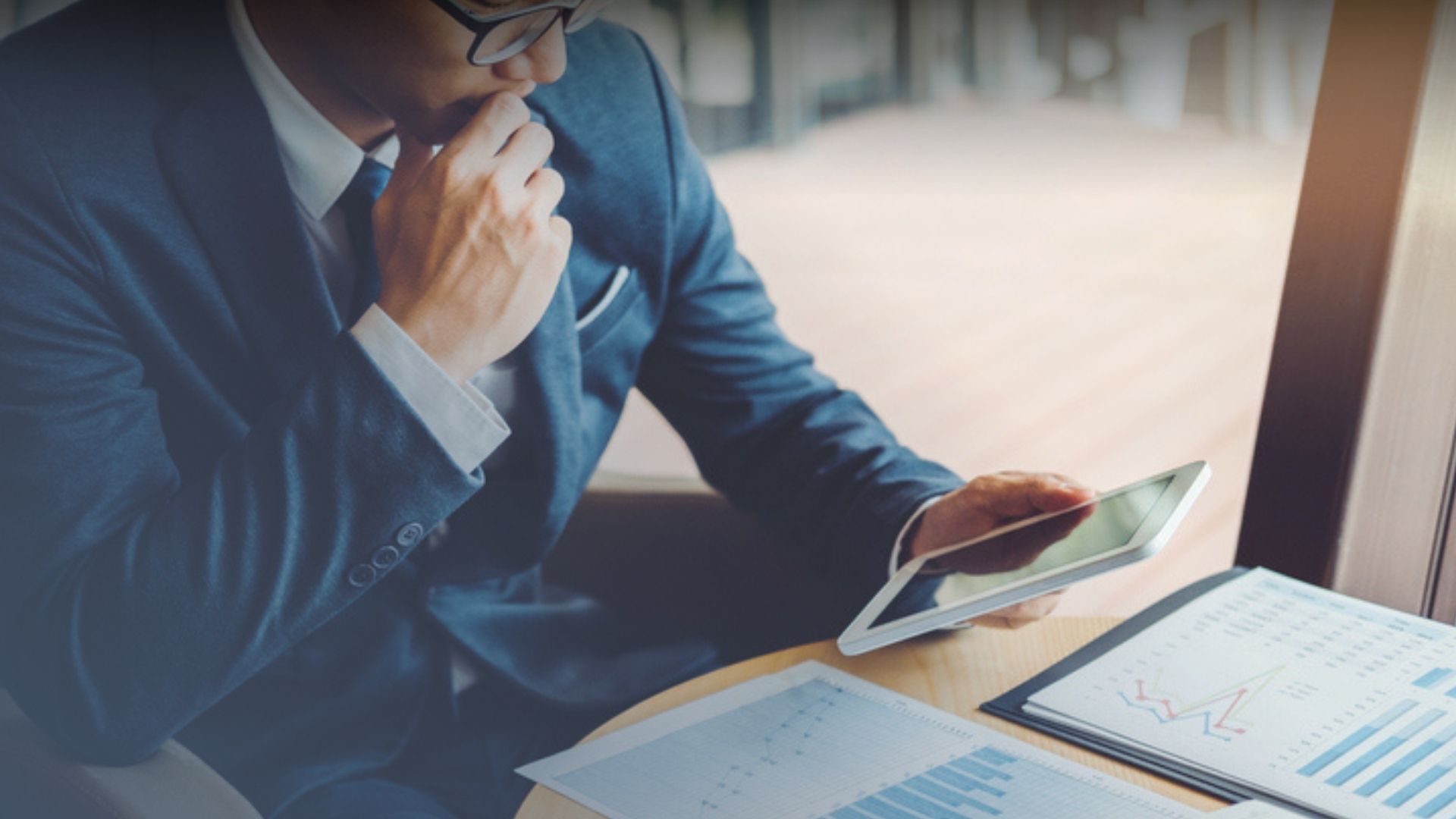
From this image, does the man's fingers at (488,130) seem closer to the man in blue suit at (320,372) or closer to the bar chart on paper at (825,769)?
the man in blue suit at (320,372)

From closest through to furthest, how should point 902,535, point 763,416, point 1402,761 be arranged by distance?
point 1402,761 < point 902,535 < point 763,416

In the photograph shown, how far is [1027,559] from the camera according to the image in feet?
3.21

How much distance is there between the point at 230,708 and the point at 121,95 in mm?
430

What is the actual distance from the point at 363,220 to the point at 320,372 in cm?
13

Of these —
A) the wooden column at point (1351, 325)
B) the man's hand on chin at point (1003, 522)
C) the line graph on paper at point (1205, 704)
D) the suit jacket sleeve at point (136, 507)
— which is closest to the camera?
the suit jacket sleeve at point (136, 507)

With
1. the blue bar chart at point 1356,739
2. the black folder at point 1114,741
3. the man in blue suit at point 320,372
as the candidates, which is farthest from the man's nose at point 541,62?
the blue bar chart at point 1356,739

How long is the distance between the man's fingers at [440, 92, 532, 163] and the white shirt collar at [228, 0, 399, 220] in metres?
0.05

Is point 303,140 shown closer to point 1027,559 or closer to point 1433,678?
point 1027,559

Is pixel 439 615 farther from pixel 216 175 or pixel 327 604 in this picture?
pixel 216 175

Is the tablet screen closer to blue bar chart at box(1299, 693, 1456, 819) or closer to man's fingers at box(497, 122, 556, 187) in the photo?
blue bar chart at box(1299, 693, 1456, 819)

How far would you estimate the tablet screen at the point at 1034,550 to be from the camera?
0.88 m

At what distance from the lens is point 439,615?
3.37 feet

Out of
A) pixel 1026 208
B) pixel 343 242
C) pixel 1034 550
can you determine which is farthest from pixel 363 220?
pixel 1026 208

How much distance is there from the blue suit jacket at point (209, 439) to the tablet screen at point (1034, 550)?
337 millimetres
